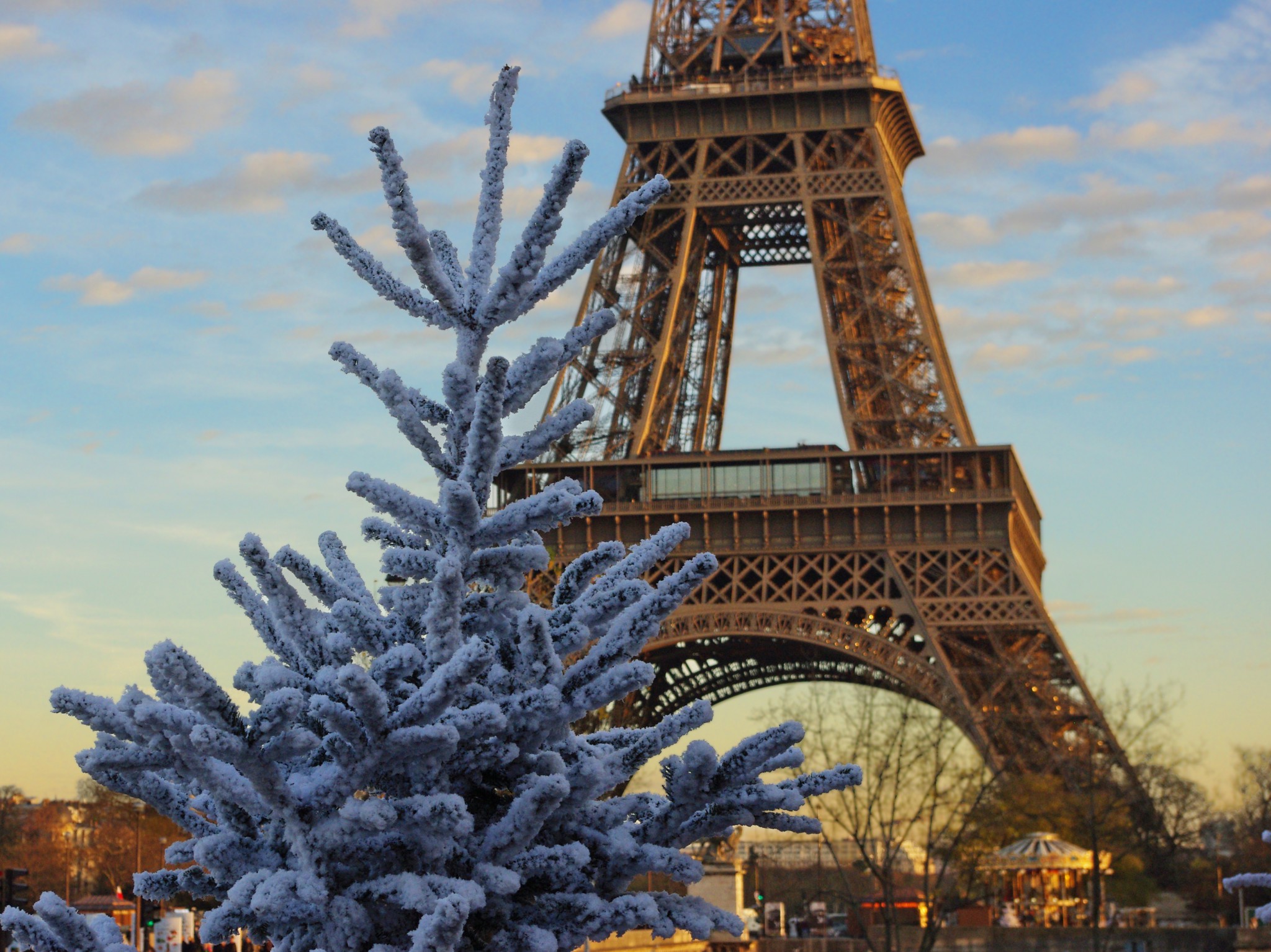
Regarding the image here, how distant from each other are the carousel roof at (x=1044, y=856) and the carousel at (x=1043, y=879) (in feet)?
0.05

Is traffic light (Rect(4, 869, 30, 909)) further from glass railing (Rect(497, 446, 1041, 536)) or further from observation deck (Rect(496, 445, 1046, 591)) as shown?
glass railing (Rect(497, 446, 1041, 536))

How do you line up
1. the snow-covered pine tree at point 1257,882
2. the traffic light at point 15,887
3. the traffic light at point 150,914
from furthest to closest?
1. the traffic light at point 150,914
2. the traffic light at point 15,887
3. the snow-covered pine tree at point 1257,882

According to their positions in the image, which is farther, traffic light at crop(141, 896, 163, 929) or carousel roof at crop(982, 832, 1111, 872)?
carousel roof at crop(982, 832, 1111, 872)

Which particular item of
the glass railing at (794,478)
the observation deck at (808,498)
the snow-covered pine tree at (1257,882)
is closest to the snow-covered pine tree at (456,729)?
the snow-covered pine tree at (1257,882)

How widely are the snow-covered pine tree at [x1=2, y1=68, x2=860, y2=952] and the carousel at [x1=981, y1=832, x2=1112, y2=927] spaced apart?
36.1 meters

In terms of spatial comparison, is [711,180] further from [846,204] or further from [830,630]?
[830,630]

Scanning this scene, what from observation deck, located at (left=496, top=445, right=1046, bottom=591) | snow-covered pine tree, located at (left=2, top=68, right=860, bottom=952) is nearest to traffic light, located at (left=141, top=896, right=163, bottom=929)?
snow-covered pine tree, located at (left=2, top=68, right=860, bottom=952)

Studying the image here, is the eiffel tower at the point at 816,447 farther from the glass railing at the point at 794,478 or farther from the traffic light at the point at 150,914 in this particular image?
the traffic light at the point at 150,914

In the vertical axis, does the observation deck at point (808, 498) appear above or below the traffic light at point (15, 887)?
Result: above

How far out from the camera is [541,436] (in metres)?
6.13

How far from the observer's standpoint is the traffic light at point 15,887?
18.1m

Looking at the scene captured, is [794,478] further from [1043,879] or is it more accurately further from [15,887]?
[15,887]

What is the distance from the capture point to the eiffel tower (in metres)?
49.5

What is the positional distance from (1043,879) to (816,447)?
618 inches
